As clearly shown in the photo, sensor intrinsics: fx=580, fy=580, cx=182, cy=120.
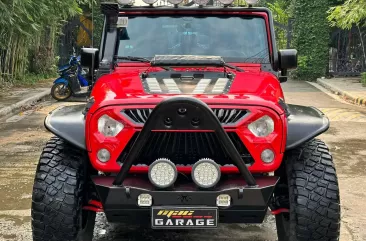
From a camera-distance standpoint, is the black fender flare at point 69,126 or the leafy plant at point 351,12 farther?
the leafy plant at point 351,12

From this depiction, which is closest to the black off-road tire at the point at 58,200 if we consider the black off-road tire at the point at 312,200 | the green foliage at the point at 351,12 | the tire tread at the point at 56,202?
the tire tread at the point at 56,202

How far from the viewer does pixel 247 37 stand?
4840mm

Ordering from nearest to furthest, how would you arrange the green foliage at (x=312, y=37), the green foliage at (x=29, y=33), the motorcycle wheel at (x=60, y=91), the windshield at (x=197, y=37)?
the windshield at (x=197, y=37), the green foliage at (x=29, y=33), the motorcycle wheel at (x=60, y=91), the green foliage at (x=312, y=37)

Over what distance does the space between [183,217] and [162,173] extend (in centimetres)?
29

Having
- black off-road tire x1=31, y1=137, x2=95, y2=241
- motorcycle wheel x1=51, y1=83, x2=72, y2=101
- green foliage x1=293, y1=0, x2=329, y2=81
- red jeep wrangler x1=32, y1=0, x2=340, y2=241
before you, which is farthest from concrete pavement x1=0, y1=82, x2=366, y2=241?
green foliage x1=293, y1=0, x2=329, y2=81

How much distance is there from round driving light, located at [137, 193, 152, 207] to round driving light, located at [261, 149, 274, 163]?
28.7 inches

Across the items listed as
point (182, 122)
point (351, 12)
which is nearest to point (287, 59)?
point (182, 122)

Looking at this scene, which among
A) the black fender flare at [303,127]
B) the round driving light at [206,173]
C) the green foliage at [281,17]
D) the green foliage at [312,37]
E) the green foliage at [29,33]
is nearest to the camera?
the round driving light at [206,173]

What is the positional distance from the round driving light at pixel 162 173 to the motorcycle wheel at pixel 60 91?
11224mm

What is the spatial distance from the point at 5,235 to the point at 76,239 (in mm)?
1261

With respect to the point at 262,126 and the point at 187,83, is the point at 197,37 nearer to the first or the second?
the point at 187,83

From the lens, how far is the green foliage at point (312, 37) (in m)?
21.5

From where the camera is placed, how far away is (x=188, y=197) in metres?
3.40

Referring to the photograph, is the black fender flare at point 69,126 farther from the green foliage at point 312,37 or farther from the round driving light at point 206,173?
the green foliage at point 312,37
